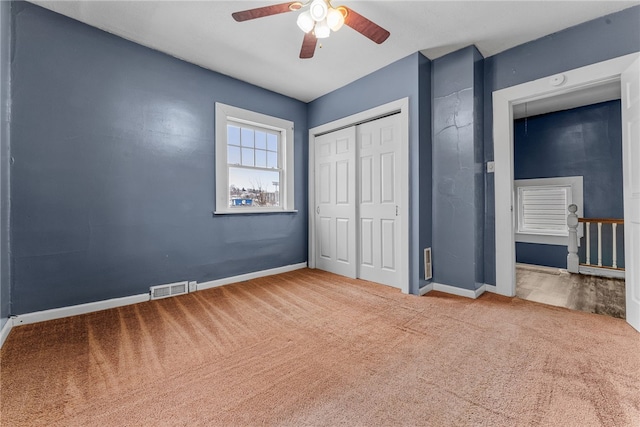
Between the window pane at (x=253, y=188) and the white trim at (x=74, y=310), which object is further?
the window pane at (x=253, y=188)

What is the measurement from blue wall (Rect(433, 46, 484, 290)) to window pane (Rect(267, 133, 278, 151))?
223 cm

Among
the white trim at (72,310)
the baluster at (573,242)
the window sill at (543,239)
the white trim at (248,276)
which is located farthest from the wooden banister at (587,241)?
the white trim at (72,310)

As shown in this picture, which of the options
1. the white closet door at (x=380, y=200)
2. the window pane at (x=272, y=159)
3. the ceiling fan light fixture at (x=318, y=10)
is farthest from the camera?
the window pane at (x=272, y=159)

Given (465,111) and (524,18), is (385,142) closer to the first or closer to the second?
(465,111)

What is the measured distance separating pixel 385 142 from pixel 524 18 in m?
1.65

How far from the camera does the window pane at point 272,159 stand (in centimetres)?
408

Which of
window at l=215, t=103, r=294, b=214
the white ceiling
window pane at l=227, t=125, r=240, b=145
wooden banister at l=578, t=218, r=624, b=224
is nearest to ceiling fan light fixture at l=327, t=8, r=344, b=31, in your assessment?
the white ceiling

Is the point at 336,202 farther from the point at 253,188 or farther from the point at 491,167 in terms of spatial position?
the point at 491,167

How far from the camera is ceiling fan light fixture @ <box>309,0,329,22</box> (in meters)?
1.87

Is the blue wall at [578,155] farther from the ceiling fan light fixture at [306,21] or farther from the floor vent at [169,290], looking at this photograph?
the floor vent at [169,290]

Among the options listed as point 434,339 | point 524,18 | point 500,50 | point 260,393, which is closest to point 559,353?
point 434,339

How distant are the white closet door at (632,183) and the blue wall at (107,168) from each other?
386 centimetres

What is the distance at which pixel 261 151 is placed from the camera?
400 cm

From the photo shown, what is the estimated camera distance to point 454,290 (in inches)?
122
